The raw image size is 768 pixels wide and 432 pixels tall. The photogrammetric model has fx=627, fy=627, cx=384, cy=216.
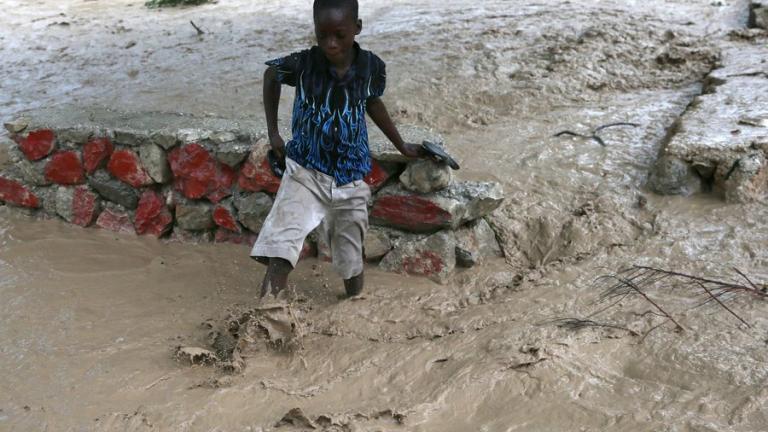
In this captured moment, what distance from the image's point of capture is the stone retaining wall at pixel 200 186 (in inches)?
126

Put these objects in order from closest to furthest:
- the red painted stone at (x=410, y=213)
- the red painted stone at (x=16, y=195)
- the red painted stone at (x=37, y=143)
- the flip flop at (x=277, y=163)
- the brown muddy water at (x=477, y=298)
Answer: the brown muddy water at (x=477, y=298) < the flip flop at (x=277, y=163) < the red painted stone at (x=410, y=213) < the red painted stone at (x=37, y=143) < the red painted stone at (x=16, y=195)

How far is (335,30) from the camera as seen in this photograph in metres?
2.35

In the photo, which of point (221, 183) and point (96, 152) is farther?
point (96, 152)

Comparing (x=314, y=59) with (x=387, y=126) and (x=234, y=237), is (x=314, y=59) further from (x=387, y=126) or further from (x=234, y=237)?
(x=234, y=237)

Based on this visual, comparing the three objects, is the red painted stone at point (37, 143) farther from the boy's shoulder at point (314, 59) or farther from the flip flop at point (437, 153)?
the flip flop at point (437, 153)

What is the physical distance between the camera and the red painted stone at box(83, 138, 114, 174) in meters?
3.67

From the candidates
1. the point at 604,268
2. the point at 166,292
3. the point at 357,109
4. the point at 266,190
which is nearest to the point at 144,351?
the point at 166,292

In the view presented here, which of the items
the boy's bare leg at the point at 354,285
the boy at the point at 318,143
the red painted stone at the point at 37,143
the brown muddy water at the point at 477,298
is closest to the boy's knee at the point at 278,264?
the boy at the point at 318,143

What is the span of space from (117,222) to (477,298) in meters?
2.25

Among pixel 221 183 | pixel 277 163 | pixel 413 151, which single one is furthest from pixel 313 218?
pixel 221 183

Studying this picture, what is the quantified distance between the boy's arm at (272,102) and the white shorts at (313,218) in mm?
119

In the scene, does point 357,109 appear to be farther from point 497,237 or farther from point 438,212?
point 497,237

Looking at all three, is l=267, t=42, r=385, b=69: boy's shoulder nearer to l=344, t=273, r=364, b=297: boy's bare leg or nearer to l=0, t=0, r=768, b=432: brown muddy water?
l=344, t=273, r=364, b=297: boy's bare leg

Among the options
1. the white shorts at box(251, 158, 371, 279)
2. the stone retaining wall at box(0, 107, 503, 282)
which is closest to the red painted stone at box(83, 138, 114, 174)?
the stone retaining wall at box(0, 107, 503, 282)
